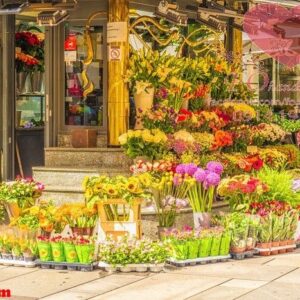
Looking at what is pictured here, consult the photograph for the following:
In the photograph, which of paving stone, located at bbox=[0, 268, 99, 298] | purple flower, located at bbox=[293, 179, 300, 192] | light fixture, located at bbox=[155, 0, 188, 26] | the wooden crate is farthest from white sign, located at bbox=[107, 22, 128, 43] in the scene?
paving stone, located at bbox=[0, 268, 99, 298]

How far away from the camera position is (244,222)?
420 inches

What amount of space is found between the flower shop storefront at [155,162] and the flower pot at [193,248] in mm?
16

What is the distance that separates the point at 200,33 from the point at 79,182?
3849mm

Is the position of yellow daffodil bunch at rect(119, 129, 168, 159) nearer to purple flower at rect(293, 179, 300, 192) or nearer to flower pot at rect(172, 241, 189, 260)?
purple flower at rect(293, 179, 300, 192)

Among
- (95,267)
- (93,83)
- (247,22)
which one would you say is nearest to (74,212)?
(95,267)

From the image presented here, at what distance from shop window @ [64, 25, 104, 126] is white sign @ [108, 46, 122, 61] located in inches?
14.7

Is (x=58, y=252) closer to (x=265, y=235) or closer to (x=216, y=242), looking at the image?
(x=216, y=242)

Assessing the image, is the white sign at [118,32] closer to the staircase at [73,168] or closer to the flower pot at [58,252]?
the staircase at [73,168]

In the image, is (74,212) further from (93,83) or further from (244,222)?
(93,83)

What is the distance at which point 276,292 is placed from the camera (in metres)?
8.78

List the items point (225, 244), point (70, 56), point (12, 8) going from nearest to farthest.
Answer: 1. point (225, 244)
2. point (12, 8)
3. point (70, 56)

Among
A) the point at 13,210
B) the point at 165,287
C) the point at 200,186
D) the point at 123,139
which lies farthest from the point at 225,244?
the point at 13,210

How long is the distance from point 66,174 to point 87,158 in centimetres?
44

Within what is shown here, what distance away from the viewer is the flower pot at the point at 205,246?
1029 centimetres
